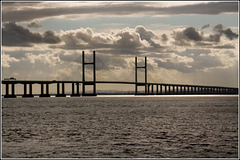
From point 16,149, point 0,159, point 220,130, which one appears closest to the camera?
point 0,159

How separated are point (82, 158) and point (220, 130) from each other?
19.9 metres

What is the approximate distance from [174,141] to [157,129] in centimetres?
989

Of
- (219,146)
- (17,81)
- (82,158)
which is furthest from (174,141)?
(17,81)

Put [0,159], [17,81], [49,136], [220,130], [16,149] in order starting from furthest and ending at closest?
[17,81]
[220,130]
[49,136]
[16,149]
[0,159]

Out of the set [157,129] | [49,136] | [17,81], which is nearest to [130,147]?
[49,136]

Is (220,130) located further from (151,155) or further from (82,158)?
(82,158)

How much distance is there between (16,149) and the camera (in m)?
32.8

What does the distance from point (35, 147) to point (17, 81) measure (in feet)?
454

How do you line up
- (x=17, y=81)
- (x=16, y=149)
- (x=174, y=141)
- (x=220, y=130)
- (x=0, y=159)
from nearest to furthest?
(x=0, y=159)
(x=16, y=149)
(x=174, y=141)
(x=220, y=130)
(x=17, y=81)

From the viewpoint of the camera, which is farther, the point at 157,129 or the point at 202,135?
the point at 157,129

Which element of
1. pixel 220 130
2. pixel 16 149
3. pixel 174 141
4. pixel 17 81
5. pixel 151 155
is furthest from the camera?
pixel 17 81

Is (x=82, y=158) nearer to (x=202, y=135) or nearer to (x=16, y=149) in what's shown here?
(x=16, y=149)

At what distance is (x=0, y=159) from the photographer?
28406 millimetres

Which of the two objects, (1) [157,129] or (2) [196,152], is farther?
(1) [157,129]
